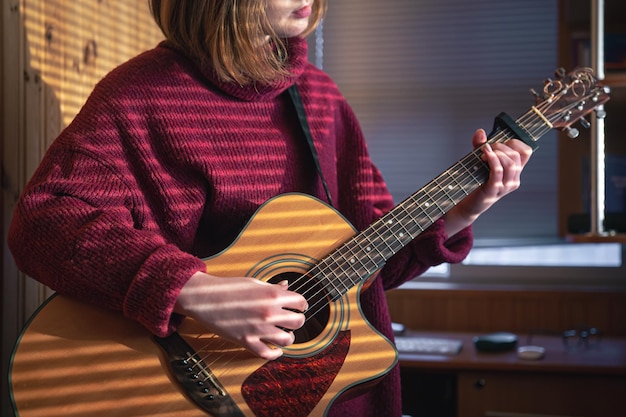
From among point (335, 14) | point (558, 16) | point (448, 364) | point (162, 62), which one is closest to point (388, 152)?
point (335, 14)

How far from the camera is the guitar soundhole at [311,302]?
→ 1100 millimetres

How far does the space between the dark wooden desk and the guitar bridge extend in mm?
947

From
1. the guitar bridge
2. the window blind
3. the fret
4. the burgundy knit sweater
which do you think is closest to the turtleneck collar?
the burgundy knit sweater

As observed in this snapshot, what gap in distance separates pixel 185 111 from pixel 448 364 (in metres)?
1.05

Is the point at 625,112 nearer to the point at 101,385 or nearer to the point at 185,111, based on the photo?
the point at 185,111

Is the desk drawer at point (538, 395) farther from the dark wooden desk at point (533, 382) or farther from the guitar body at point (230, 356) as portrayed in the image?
the guitar body at point (230, 356)

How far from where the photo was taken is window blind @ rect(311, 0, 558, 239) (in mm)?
2410

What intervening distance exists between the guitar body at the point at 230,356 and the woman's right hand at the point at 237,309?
0.06m

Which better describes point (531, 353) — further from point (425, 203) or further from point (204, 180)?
point (204, 180)

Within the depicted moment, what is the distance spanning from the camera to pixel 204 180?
1.14 meters

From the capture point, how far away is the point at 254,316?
98 cm

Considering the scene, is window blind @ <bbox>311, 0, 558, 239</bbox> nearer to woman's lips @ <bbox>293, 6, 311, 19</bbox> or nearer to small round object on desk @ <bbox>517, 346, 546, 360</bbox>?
small round object on desk @ <bbox>517, 346, 546, 360</bbox>

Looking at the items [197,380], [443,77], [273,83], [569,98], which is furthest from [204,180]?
[443,77]

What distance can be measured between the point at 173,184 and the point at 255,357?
12.0 inches
